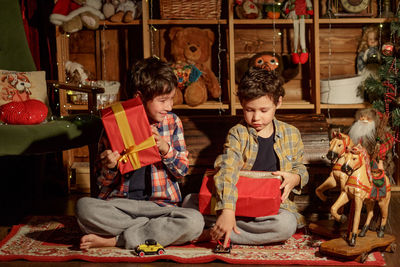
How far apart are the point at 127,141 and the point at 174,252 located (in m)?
0.44

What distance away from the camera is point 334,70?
3277 mm

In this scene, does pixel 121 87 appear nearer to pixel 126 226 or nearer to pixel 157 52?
pixel 157 52

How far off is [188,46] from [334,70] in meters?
0.99

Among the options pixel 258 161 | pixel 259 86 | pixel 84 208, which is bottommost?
pixel 84 208

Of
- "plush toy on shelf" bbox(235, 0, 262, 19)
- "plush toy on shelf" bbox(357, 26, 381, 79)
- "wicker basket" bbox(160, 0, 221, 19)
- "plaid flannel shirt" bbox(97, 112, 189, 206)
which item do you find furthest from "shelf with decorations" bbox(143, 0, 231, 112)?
"plaid flannel shirt" bbox(97, 112, 189, 206)

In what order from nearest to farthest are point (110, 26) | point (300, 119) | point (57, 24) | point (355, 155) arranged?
point (355, 155) < point (300, 119) < point (57, 24) < point (110, 26)

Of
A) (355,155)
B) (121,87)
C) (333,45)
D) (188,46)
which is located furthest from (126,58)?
(355,155)

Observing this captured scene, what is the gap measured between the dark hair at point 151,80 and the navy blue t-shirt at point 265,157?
1.38ft

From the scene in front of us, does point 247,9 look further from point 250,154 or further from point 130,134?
point 130,134

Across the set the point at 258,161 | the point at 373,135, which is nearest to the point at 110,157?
the point at 258,161

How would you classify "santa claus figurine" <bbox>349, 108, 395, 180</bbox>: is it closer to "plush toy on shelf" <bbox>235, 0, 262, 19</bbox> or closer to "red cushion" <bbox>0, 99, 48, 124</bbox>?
"plush toy on shelf" <bbox>235, 0, 262, 19</bbox>

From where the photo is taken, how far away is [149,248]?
5.80 feet

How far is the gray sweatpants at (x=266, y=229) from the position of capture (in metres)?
1.83

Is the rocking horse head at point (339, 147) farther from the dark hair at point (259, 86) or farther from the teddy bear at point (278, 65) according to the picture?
the teddy bear at point (278, 65)
